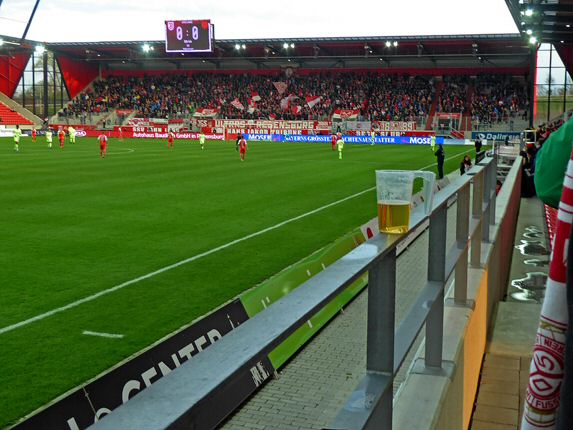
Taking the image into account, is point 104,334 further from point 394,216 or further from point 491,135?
point 491,135

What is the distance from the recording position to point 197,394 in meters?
1.06

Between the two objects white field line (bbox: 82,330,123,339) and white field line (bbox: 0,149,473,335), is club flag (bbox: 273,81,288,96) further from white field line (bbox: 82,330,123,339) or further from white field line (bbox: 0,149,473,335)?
white field line (bbox: 82,330,123,339)

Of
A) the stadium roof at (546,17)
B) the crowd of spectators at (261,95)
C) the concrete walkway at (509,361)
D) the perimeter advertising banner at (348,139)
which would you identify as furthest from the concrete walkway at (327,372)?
the crowd of spectators at (261,95)

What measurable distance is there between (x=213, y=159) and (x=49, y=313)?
2489 centimetres

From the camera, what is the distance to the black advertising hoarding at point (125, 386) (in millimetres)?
4168

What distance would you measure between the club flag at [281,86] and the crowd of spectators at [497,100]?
19127 millimetres

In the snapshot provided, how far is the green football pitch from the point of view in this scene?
6418 millimetres

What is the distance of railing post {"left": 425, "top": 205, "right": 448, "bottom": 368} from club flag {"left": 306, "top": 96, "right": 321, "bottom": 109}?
64049 mm

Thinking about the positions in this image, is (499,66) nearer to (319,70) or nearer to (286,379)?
(319,70)

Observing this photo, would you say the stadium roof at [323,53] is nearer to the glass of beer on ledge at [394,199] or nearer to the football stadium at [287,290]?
the football stadium at [287,290]

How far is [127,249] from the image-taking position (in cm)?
1096

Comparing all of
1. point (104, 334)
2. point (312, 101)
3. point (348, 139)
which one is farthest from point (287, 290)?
point (312, 101)

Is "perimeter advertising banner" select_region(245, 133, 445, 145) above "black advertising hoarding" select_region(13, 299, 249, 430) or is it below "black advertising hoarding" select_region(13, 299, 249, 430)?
above

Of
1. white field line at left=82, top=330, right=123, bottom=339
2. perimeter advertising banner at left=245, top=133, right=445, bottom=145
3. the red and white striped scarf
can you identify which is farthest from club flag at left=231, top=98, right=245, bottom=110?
the red and white striped scarf
